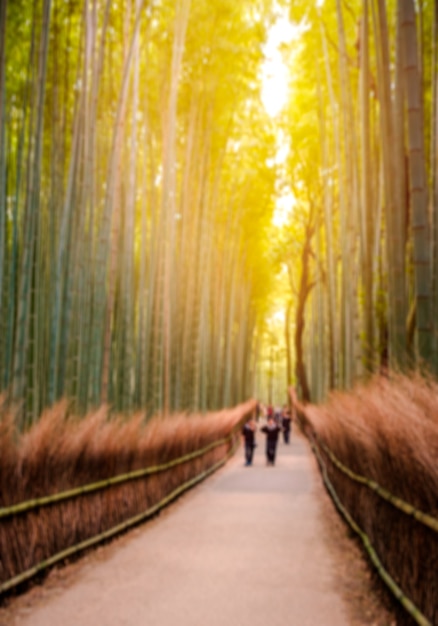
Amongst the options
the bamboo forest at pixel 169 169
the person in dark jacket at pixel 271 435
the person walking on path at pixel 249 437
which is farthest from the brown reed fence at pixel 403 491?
the person walking on path at pixel 249 437

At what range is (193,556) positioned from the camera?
17.6 ft

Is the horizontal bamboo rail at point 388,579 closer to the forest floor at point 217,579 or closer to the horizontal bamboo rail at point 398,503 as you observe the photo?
the forest floor at point 217,579

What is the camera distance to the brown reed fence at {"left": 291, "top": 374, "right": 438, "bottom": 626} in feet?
9.81

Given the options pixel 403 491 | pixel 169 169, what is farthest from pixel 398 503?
pixel 169 169

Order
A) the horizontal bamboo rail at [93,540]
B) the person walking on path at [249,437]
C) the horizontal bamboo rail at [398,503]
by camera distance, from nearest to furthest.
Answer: the horizontal bamboo rail at [398,503] < the horizontal bamboo rail at [93,540] < the person walking on path at [249,437]

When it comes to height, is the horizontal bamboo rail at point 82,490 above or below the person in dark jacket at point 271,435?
above

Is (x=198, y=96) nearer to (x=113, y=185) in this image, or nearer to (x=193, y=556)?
(x=113, y=185)

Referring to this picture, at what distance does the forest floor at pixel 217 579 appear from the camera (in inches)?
147

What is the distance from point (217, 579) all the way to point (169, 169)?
6.30 m

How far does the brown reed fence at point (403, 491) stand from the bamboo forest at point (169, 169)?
0.76 meters

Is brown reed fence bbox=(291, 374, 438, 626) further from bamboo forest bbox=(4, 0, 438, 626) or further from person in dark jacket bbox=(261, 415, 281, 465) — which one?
person in dark jacket bbox=(261, 415, 281, 465)

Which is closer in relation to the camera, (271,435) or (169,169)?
(169,169)

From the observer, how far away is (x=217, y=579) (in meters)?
4.62

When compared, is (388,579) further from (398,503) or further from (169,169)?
(169,169)
